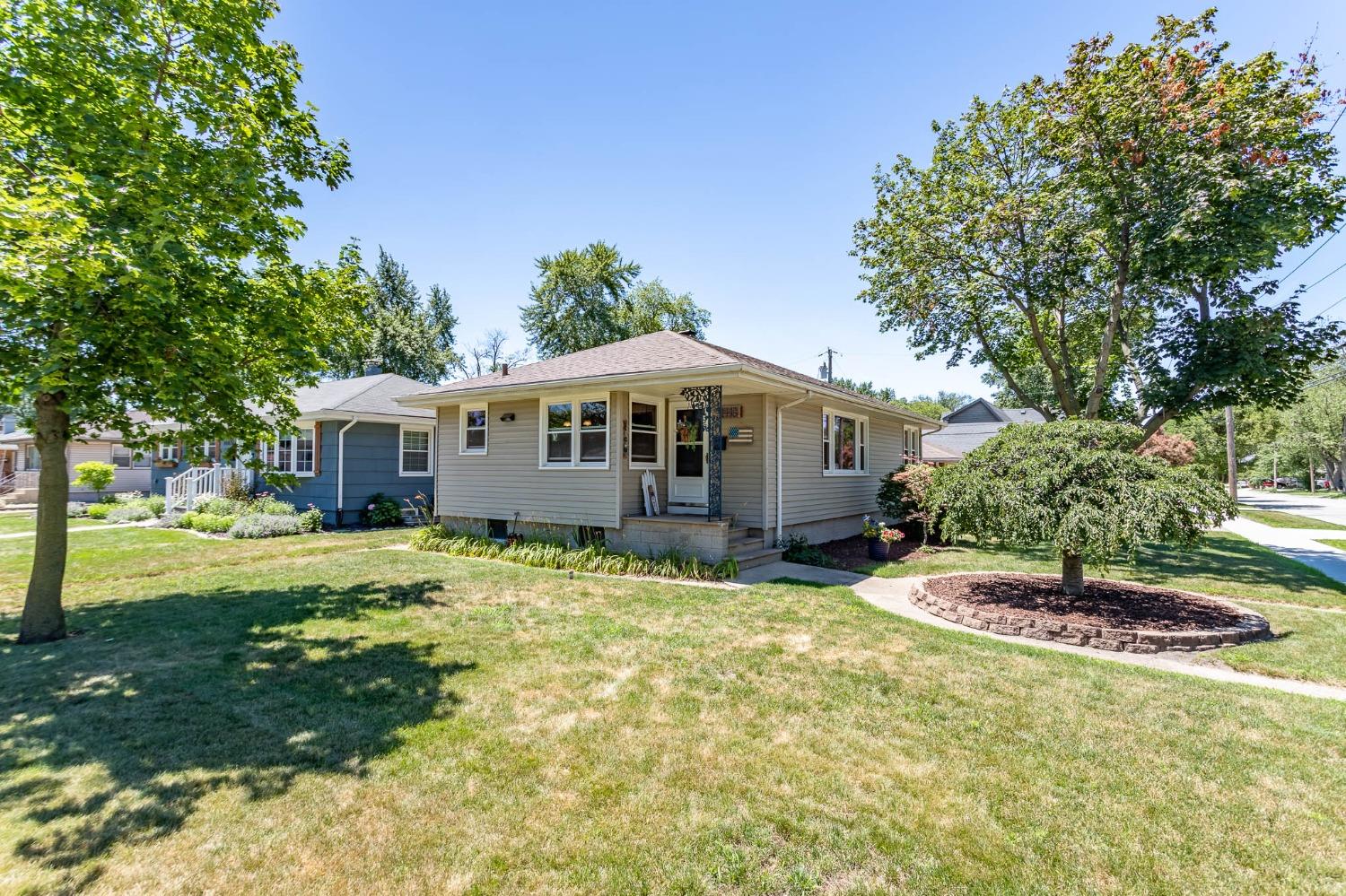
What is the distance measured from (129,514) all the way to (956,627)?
2029 cm

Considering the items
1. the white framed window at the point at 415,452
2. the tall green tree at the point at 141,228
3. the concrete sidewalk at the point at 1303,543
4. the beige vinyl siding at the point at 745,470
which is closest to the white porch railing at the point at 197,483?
the white framed window at the point at 415,452

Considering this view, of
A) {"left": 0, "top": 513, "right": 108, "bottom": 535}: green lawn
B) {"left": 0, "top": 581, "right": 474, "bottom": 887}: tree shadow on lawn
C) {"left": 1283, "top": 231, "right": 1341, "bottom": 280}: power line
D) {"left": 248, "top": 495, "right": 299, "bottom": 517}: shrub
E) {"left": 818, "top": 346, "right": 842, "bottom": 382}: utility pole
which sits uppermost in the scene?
{"left": 818, "top": 346, "right": 842, "bottom": 382}: utility pole

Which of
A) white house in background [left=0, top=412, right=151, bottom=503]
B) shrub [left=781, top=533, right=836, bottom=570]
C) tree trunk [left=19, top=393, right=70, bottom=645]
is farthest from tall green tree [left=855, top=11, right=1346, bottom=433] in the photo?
white house in background [left=0, top=412, right=151, bottom=503]

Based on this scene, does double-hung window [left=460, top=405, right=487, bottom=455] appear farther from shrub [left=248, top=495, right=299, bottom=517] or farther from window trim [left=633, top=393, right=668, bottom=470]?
shrub [left=248, top=495, right=299, bottom=517]

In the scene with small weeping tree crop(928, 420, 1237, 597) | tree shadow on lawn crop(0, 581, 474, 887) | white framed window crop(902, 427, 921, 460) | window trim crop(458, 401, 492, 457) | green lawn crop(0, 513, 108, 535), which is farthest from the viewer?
white framed window crop(902, 427, 921, 460)

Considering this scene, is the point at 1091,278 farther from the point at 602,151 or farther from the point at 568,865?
the point at 568,865

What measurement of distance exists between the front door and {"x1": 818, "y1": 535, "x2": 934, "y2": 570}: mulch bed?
107 inches

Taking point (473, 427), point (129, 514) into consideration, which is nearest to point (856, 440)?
point (473, 427)

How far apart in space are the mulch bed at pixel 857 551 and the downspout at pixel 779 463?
1.19 m

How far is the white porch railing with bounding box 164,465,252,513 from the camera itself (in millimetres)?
15008

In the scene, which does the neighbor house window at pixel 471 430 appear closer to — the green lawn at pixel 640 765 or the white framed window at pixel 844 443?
the green lawn at pixel 640 765

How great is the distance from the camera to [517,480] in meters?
11.2

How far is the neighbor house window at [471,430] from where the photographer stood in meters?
12.1

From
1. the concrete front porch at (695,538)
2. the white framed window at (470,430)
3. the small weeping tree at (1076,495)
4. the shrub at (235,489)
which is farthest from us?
the shrub at (235,489)
